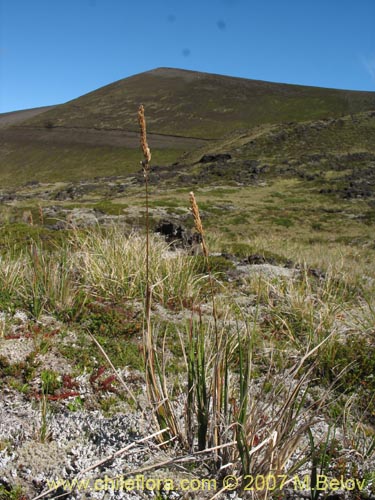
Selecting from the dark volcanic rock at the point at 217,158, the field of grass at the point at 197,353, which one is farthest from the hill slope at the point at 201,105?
the field of grass at the point at 197,353

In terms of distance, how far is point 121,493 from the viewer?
2.48m

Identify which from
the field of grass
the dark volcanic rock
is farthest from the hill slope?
the field of grass

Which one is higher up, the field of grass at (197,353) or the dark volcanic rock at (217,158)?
the dark volcanic rock at (217,158)

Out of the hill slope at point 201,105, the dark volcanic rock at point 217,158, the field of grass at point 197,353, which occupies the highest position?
the hill slope at point 201,105

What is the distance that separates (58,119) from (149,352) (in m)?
98.6

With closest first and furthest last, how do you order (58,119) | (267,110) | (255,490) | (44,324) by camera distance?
1. (255,490)
2. (44,324)
3. (267,110)
4. (58,119)

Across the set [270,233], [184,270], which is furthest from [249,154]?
[184,270]

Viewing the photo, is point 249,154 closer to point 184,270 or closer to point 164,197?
point 164,197

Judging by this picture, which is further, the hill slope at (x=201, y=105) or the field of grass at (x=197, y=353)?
the hill slope at (x=201, y=105)

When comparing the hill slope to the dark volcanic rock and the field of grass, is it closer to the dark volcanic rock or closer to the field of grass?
the dark volcanic rock

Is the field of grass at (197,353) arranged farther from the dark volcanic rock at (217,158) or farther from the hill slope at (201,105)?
the hill slope at (201,105)

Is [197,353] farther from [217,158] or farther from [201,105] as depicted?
[201,105]

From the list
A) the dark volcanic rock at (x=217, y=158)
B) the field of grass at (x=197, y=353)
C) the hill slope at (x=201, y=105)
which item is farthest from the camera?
the hill slope at (x=201, y=105)

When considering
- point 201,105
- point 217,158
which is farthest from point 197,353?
point 201,105
